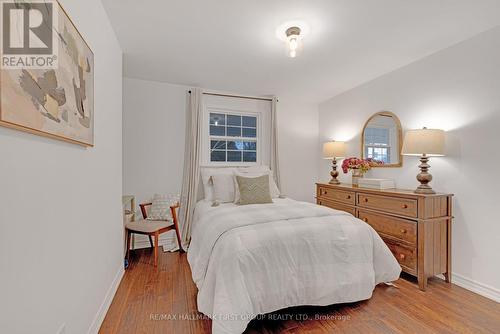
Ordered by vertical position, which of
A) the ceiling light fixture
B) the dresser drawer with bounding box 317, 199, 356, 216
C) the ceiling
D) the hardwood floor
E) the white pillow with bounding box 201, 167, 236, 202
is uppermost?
the ceiling

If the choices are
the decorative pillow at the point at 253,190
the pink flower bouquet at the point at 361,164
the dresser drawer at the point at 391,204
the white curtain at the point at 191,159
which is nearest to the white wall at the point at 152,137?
the white curtain at the point at 191,159

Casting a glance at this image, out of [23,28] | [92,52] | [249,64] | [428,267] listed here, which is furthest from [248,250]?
[249,64]

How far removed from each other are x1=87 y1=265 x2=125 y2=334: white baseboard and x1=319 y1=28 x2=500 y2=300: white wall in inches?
127

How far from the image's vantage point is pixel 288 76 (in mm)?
3355

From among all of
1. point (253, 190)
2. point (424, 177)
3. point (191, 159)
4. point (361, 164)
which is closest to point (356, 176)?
point (361, 164)

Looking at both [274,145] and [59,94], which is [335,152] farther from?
[59,94]

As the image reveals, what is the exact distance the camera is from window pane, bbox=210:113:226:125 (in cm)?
395

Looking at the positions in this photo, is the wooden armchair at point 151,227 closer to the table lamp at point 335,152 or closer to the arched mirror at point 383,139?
the table lamp at point 335,152

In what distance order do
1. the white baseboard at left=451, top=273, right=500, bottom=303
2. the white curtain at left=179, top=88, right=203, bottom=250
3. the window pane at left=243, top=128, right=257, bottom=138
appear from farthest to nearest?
the window pane at left=243, top=128, right=257, bottom=138
the white curtain at left=179, top=88, right=203, bottom=250
the white baseboard at left=451, top=273, right=500, bottom=303

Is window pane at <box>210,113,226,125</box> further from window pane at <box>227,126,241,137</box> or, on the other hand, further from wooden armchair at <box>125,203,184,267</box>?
wooden armchair at <box>125,203,184,267</box>

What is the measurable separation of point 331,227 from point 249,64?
6.97 ft

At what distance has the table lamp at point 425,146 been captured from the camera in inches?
92.4

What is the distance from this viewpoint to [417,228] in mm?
2334

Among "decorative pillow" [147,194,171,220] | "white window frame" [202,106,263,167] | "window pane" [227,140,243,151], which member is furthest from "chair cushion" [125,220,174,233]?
"window pane" [227,140,243,151]
